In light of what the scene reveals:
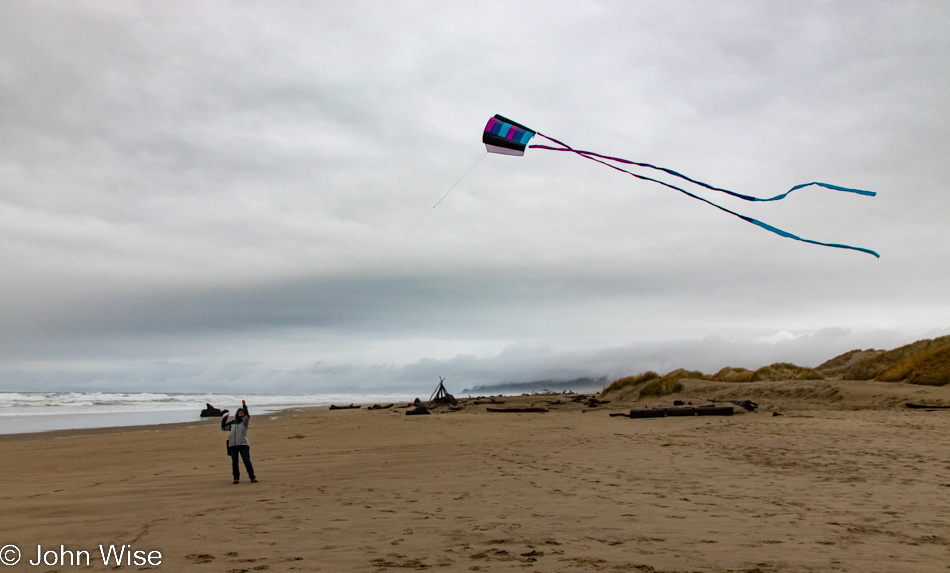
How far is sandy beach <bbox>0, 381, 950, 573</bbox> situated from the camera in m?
4.70

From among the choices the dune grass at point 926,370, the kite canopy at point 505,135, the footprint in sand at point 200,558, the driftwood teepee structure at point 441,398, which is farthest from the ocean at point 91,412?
the dune grass at point 926,370

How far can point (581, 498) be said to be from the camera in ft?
22.9

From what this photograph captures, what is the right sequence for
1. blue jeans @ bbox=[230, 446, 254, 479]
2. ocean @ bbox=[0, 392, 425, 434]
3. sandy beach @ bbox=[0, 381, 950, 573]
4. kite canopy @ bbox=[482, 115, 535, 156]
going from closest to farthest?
1. sandy beach @ bbox=[0, 381, 950, 573]
2. kite canopy @ bbox=[482, 115, 535, 156]
3. blue jeans @ bbox=[230, 446, 254, 479]
4. ocean @ bbox=[0, 392, 425, 434]

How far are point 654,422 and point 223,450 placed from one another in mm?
12811

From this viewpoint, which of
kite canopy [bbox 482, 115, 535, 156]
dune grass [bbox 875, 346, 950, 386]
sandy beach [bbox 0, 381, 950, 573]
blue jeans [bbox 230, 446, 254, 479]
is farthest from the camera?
dune grass [bbox 875, 346, 950, 386]

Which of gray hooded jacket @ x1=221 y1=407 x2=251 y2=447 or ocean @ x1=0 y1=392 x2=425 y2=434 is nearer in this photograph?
gray hooded jacket @ x1=221 y1=407 x2=251 y2=447

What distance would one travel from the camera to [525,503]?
22.3ft

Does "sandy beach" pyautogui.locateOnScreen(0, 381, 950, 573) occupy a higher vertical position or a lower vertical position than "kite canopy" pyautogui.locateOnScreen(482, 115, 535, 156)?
lower

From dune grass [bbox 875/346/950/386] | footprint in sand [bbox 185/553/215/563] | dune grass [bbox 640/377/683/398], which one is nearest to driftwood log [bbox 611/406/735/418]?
dune grass [bbox 640/377/683/398]

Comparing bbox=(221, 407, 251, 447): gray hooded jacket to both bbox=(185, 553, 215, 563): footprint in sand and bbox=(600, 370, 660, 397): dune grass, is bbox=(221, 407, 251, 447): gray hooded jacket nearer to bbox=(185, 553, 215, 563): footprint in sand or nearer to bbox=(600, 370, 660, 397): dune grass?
bbox=(185, 553, 215, 563): footprint in sand
